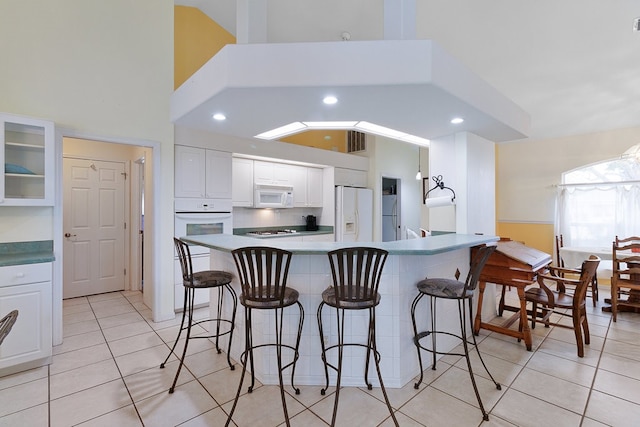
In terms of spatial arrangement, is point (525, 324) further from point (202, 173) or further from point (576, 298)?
point (202, 173)

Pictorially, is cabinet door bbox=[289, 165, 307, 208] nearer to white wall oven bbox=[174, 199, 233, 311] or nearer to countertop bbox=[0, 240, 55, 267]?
white wall oven bbox=[174, 199, 233, 311]

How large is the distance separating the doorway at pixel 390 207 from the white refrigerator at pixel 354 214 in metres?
0.77

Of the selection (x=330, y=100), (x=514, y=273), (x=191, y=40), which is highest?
(x=191, y=40)

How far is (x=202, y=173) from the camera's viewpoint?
3771 mm

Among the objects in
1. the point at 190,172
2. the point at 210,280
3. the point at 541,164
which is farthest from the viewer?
the point at 541,164

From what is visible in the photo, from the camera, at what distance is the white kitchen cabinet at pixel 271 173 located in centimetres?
462

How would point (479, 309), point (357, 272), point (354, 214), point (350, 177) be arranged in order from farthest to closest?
point (350, 177) → point (354, 214) → point (479, 309) → point (357, 272)

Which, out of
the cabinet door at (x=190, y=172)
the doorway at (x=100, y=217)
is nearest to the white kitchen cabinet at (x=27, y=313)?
the cabinet door at (x=190, y=172)

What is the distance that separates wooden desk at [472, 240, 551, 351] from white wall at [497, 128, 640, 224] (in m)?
3.07

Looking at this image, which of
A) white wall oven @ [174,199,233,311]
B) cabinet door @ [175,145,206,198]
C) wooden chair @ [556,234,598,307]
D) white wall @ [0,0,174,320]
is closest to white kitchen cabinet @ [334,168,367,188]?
white wall oven @ [174,199,233,311]

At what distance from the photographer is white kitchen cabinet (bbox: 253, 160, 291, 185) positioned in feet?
15.1

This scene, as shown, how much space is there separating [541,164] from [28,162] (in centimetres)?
742

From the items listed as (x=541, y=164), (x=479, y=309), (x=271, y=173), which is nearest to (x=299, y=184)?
(x=271, y=173)

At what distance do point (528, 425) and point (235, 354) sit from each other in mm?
2139
